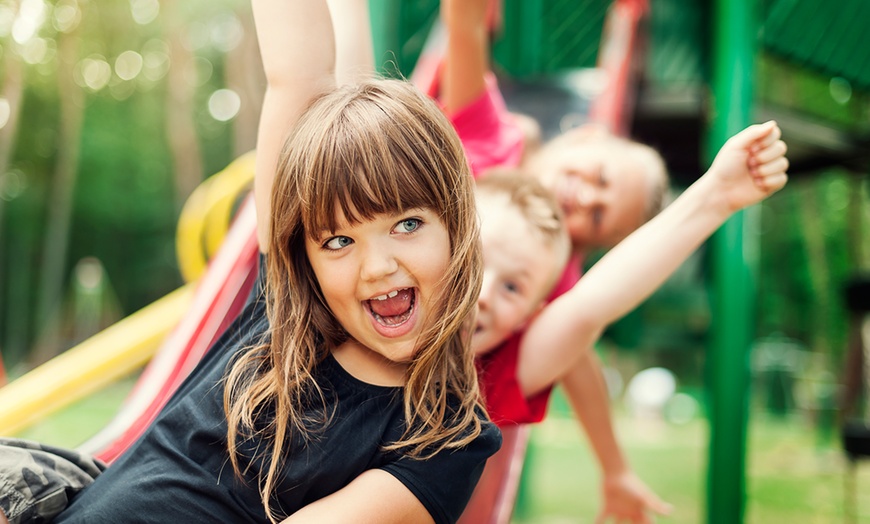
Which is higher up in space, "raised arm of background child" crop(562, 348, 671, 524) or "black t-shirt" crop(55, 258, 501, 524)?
"black t-shirt" crop(55, 258, 501, 524)

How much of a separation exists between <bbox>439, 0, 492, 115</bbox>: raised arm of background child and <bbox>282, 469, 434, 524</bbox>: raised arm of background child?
1.33 meters

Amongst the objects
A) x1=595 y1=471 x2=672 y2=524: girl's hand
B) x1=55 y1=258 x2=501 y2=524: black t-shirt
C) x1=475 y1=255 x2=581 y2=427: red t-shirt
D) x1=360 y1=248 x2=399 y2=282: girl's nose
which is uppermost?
x1=360 y1=248 x2=399 y2=282: girl's nose

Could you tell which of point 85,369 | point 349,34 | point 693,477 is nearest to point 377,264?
point 349,34

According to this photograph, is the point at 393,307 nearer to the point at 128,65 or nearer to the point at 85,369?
the point at 85,369

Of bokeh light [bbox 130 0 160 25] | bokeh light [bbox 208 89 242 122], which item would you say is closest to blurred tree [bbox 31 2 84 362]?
bokeh light [bbox 130 0 160 25]

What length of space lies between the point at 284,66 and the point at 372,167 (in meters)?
0.27

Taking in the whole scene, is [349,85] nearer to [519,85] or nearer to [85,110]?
[519,85]

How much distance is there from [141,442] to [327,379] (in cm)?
27

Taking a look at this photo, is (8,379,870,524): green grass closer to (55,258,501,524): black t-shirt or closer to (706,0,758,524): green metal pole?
(706,0,758,524): green metal pole

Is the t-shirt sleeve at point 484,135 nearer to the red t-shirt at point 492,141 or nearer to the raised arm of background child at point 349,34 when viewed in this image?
the red t-shirt at point 492,141

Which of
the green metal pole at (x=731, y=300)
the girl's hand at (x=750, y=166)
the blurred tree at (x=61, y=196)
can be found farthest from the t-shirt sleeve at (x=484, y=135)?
the blurred tree at (x=61, y=196)

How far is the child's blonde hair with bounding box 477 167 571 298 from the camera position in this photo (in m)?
1.58

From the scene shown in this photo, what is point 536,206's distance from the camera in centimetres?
161

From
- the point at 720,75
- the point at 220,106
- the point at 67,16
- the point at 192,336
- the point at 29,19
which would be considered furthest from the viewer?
the point at 220,106
